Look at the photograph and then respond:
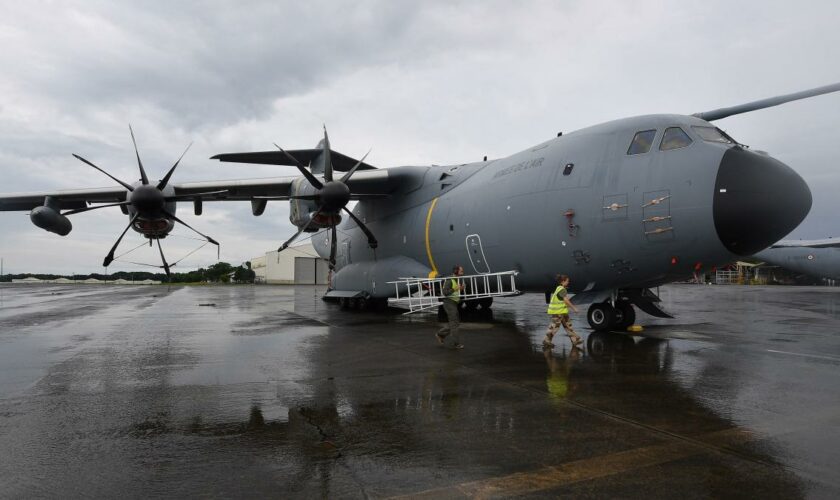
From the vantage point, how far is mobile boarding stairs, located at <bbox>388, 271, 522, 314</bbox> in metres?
12.4

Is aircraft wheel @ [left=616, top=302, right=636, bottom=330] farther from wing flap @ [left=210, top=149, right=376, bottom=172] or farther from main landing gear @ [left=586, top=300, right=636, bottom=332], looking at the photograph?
wing flap @ [left=210, top=149, right=376, bottom=172]

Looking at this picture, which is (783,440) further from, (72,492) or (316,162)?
(316,162)

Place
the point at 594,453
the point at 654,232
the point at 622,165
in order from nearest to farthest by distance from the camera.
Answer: the point at 594,453 → the point at 654,232 → the point at 622,165

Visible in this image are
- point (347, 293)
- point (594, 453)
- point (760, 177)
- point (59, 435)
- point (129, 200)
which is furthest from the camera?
point (347, 293)

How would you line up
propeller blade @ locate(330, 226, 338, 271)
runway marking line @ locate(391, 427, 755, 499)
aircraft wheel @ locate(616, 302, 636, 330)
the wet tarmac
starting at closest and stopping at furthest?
runway marking line @ locate(391, 427, 755, 499)
the wet tarmac
aircraft wheel @ locate(616, 302, 636, 330)
propeller blade @ locate(330, 226, 338, 271)

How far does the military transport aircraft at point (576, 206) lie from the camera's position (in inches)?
343

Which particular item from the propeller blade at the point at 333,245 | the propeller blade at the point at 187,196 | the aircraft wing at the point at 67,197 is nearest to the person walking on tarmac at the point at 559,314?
the propeller blade at the point at 333,245

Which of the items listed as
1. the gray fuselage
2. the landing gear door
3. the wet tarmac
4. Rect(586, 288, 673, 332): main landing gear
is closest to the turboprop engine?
the wet tarmac

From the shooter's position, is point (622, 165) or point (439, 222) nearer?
point (622, 165)

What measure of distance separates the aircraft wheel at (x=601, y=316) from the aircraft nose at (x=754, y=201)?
9.54 feet

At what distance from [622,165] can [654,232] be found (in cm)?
156

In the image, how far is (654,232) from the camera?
9188 mm

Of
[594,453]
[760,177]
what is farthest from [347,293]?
[594,453]

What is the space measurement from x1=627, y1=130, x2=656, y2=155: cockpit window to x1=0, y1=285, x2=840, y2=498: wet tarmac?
12.2 ft
